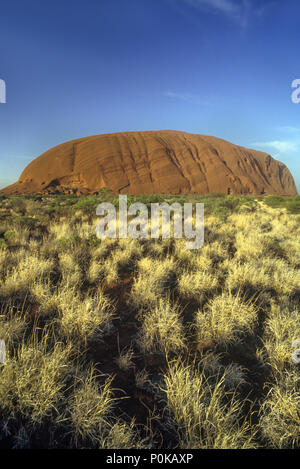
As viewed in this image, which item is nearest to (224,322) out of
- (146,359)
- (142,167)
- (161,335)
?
(161,335)

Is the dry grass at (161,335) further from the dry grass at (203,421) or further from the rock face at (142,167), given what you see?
the rock face at (142,167)

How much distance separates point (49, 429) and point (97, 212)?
9.37 m

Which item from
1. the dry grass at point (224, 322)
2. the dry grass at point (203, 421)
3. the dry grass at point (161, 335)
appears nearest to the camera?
the dry grass at point (203, 421)

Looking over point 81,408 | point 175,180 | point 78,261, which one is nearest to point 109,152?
point 175,180

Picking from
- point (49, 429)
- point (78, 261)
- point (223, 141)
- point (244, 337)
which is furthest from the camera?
point (223, 141)

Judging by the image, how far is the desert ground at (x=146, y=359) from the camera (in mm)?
1538

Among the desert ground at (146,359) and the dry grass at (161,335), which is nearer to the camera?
the desert ground at (146,359)

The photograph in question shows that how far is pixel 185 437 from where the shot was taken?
1514 mm

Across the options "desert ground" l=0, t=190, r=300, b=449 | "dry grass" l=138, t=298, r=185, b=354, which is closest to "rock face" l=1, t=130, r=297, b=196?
"desert ground" l=0, t=190, r=300, b=449

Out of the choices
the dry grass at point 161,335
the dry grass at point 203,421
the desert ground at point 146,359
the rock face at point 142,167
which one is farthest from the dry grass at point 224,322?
the rock face at point 142,167

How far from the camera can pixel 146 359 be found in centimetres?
225

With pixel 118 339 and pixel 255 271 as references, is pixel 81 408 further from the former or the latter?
pixel 255 271

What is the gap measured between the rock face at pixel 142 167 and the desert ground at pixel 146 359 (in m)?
38.6

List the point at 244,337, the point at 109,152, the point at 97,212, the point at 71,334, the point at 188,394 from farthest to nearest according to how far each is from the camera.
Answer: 1. the point at 109,152
2. the point at 97,212
3. the point at 244,337
4. the point at 71,334
5. the point at 188,394
